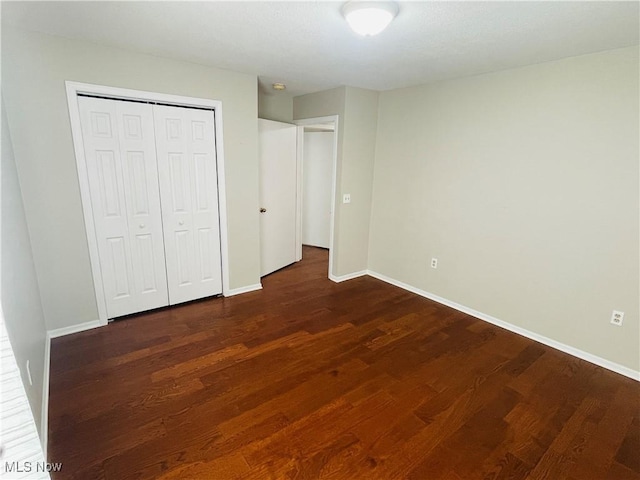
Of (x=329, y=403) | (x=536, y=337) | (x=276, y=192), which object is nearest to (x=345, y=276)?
(x=276, y=192)

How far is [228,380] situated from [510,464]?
1747 millimetres

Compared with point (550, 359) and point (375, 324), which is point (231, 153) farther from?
point (550, 359)

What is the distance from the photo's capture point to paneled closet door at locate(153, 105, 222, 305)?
2992 mm

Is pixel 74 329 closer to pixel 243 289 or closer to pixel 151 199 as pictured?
pixel 151 199

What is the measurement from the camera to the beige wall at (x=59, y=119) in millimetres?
2301

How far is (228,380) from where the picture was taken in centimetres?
224

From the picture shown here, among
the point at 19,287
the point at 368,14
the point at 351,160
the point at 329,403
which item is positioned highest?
the point at 368,14

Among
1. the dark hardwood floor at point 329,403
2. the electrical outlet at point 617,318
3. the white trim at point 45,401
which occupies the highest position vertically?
the electrical outlet at point 617,318

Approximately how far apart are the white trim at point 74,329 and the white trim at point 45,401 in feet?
0.25

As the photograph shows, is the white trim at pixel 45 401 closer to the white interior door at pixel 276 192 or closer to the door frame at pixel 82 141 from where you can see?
the door frame at pixel 82 141

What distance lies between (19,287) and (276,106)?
344cm

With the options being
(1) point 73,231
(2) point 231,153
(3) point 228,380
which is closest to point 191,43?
(2) point 231,153

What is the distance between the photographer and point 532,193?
276 cm

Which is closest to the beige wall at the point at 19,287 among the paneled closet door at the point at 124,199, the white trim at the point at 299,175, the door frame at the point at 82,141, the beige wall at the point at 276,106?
the door frame at the point at 82,141
